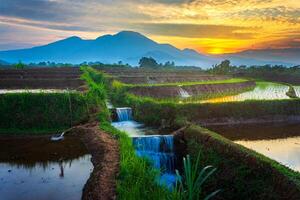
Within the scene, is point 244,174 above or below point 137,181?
below

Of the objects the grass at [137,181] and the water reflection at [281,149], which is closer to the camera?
the grass at [137,181]

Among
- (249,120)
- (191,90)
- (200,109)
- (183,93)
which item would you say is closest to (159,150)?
(200,109)

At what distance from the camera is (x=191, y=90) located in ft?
97.7

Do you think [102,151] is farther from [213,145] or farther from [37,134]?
[37,134]

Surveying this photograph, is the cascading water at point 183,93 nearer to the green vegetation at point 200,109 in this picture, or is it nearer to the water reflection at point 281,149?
the green vegetation at point 200,109

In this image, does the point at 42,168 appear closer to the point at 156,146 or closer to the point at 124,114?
the point at 156,146

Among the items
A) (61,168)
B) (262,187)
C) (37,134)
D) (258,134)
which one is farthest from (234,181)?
(37,134)

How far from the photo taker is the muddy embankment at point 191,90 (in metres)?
26.5

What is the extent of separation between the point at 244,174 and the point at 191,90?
2090cm

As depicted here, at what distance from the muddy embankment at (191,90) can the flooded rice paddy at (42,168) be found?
10831 mm

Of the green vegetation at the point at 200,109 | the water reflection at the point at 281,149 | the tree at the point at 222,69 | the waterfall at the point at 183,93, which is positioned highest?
the tree at the point at 222,69

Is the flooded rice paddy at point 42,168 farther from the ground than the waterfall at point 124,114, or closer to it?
closer to it

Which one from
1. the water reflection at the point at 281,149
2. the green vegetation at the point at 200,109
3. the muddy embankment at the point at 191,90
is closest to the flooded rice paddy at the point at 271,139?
the water reflection at the point at 281,149

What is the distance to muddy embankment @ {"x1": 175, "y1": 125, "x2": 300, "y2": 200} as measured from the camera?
7.93 meters
